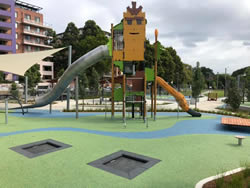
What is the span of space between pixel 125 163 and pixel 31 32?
6057cm

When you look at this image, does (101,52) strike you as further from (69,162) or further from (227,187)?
(227,187)

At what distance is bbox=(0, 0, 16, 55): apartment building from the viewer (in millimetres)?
46312

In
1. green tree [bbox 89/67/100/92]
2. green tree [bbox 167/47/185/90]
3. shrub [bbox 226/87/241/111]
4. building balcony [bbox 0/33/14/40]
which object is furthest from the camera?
green tree [bbox 167/47/185/90]

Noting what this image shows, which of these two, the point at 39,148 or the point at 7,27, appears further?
the point at 7,27

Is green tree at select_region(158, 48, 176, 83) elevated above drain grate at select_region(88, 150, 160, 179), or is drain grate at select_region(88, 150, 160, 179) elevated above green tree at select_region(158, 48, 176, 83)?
green tree at select_region(158, 48, 176, 83)

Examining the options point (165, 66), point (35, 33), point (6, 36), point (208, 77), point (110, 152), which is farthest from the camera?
point (208, 77)

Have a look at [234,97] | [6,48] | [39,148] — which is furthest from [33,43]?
[39,148]

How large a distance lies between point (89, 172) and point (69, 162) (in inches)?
39.4

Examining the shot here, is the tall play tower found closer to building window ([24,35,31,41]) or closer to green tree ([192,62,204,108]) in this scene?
green tree ([192,62,204,108])

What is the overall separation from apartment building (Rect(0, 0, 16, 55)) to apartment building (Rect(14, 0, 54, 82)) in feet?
21.6

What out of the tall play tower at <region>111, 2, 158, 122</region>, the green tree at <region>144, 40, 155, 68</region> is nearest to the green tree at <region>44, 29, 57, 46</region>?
the green tree at <region>144, 40, 155, 68</region>

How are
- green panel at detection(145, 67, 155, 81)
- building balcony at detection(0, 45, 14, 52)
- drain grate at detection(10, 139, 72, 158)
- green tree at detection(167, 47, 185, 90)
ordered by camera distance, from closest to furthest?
drain grate at detection(10, 139, 72, 158) < green panel at detection(145, 67, 155, 81) < building balcony at detection(0, 45, 14, 52) < green tree at detection(167, 47, 185, 90)

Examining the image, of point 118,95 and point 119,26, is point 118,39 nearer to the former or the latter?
point 119,26

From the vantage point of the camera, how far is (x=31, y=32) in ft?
187
